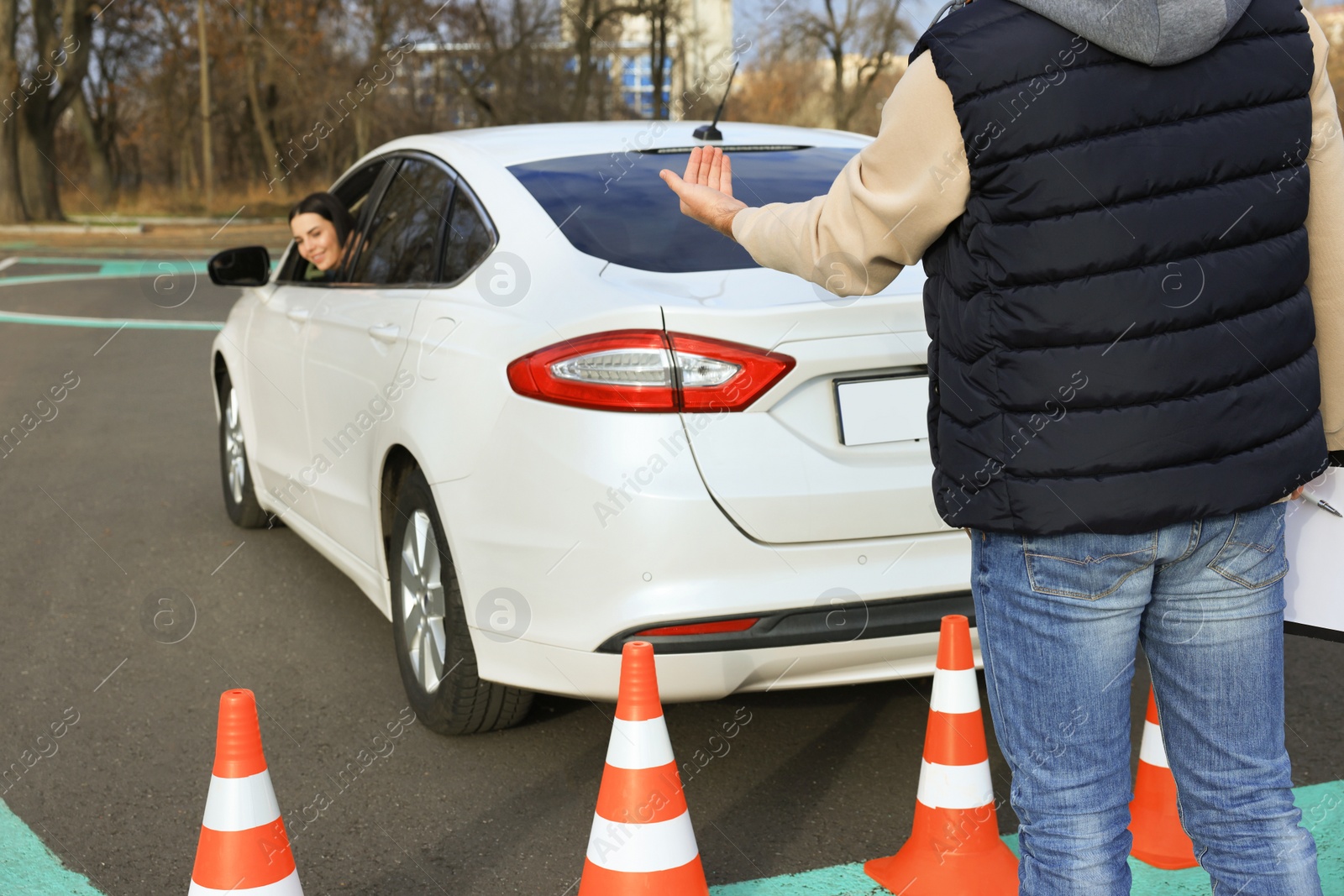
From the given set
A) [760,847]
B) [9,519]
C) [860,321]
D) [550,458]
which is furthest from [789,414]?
[9,519]

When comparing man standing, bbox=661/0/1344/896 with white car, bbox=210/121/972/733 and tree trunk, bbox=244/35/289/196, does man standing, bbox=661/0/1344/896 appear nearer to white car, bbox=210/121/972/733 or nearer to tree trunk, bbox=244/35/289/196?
white car, bbox=210/121/972/733

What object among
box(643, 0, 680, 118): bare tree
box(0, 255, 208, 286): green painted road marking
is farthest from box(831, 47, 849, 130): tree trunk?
box(0, 255, 208, 286): green painted road marking

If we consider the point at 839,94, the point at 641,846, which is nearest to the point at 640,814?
the point at 641,846

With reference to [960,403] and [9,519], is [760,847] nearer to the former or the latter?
[960,403]

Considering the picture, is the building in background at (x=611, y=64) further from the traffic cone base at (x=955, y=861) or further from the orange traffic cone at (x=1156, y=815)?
the traffic cone base at (x=955, y=861)

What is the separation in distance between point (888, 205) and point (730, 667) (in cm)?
146

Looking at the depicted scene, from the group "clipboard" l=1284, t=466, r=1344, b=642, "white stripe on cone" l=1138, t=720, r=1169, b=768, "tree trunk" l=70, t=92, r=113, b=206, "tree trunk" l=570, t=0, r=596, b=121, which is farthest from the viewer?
"tree trunk" l=70, t=92, r=113, b=206

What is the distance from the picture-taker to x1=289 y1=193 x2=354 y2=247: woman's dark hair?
5.24 m

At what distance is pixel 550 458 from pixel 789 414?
1.81 feet

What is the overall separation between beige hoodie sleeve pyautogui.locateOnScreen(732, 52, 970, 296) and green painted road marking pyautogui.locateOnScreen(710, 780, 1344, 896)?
1449 mm

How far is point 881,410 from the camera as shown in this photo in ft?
10.2

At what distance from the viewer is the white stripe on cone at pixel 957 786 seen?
2.90m

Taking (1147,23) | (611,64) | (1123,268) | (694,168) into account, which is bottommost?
(1123,268)

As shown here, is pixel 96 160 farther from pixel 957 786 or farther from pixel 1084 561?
pixel 1084 561
